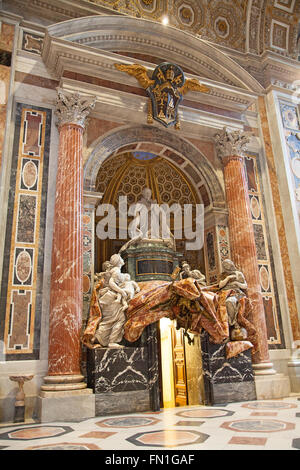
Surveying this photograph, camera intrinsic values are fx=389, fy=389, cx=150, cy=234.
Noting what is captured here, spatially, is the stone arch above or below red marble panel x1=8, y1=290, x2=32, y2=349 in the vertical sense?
above

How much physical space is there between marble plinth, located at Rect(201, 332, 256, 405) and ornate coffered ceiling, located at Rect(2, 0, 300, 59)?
26.2ft

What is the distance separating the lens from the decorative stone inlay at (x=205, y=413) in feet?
17.5

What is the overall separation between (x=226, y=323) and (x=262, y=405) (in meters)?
1.40

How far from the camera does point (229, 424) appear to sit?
459cm

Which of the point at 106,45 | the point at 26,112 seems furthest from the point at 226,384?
the point at 106,45

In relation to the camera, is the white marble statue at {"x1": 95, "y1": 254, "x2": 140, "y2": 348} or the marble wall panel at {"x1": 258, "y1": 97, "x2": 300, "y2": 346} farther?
the marble wall panel at {"x1": 258, "y1": 97, "x2": 300, "y2": 346}

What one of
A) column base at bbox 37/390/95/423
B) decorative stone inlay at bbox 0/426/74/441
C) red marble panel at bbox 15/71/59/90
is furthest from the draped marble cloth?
red marble panel at bbox 15/71/59/90

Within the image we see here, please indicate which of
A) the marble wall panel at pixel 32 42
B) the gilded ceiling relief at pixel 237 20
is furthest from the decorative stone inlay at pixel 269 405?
the gilded ceiling relief at pixel 237 20

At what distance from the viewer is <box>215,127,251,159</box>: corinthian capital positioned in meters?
9.21

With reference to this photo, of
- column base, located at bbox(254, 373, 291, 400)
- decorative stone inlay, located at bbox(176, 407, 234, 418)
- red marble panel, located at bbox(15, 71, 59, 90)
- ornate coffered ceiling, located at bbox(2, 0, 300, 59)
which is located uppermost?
ornate coffered ceiling, located at bbox(2, 0, 300, 59)

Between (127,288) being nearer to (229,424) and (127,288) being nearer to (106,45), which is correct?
(229,424)

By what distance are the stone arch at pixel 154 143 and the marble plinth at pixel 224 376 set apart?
11.8 ft

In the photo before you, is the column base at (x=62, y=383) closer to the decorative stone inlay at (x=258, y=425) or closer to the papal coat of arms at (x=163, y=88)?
the decorative stone inlay at (x=258, y=425)

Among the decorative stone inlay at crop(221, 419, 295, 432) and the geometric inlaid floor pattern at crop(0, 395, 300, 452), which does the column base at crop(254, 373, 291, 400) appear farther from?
the decorative stone inlay at crop(221, 419, 295, 432)
